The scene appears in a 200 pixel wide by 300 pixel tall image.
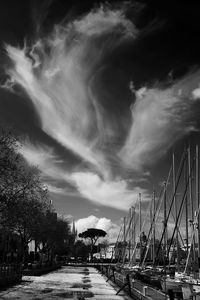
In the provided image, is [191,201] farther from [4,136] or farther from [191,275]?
[4,136]

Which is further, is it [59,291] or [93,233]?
[93,233]

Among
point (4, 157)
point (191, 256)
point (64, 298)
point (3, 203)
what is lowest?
point (64, 298)

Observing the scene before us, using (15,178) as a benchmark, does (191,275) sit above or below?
below

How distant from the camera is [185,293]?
32.7 metres

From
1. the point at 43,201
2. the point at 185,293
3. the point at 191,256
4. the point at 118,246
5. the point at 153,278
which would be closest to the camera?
the point at 185,293

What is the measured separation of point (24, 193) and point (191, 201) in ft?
65.8

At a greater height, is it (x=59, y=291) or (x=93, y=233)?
(x=93, y=233)

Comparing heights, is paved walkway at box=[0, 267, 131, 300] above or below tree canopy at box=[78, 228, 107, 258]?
below

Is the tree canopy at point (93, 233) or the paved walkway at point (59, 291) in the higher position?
the tree canopy at point (93, 233)

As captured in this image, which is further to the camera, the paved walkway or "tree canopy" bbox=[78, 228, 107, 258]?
"tree canopy" bbox=[78, 228, 107, 258]

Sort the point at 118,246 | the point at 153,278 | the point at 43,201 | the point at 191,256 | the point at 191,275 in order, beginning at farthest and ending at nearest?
1. the point at 118,246
2. the point at 43,201
3. the point at 153,278
4. the point at 191,256
5. the point at 191,275

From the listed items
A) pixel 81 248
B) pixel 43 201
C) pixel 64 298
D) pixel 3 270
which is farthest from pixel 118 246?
pixel 64 298

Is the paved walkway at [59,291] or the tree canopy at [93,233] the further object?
the tree canopy at [93,233]

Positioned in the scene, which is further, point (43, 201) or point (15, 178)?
point (43, 201)
